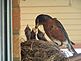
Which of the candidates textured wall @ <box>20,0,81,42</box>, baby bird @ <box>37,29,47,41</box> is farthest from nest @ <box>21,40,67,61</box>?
textured wall @ <box>20,0,81,42</box>

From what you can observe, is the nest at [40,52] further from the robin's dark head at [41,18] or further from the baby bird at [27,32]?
the robin's dark head at [41,18]

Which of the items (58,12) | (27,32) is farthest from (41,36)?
(58,12)

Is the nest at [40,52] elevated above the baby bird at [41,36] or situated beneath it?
situated beneath

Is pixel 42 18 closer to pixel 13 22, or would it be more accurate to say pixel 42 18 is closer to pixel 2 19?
pixel 13 22

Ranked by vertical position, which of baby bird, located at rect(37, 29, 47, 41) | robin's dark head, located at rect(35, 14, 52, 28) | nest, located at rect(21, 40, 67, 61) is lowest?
nest, located at rect(21, 40, 67, 61)

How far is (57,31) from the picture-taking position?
217 centimetres

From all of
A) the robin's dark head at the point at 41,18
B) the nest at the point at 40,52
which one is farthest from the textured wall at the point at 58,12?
the nest at the point at 40,52

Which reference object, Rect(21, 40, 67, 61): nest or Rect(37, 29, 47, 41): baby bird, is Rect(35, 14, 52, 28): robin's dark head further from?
Rect(21, 40, 67, 61): nest

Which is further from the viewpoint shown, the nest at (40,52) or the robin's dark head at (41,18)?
the robin's dark head at (41,18)

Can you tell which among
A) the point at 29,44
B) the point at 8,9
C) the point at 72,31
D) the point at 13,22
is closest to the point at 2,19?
the point at 8,9

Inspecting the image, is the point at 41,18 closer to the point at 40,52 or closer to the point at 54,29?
the point at 54,29

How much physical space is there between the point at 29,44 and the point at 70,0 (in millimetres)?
703

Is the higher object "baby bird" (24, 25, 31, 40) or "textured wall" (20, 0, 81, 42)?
"textured wall" (20, 0, 81, 42)

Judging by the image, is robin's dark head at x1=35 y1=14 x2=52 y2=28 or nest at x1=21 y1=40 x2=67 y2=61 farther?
robin's dark head at x1=35 y1=14 x2=52 y2=28
